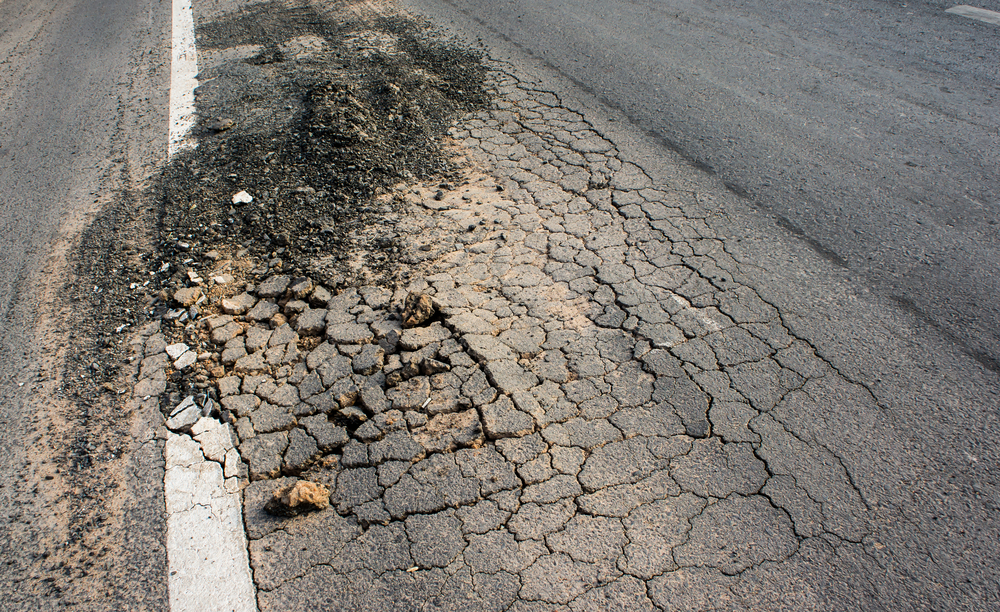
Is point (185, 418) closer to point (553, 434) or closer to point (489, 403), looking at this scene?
point (489, 403)

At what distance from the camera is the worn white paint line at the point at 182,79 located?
591cm

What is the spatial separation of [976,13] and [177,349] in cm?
979

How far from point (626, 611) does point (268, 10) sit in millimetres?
9493

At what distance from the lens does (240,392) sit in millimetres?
3283

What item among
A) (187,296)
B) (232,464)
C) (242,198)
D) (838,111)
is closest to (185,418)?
(232,464)

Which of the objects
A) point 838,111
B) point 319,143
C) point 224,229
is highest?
point 838,111

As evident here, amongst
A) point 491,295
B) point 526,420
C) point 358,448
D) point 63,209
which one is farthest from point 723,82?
point 63,209

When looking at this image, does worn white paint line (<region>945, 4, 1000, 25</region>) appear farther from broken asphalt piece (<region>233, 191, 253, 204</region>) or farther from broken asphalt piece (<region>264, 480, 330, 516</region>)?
broken asphalt piece (<region>264, 480, 330, 516</region>)

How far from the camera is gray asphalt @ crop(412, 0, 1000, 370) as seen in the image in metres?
4.01

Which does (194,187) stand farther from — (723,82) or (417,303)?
(723,82)

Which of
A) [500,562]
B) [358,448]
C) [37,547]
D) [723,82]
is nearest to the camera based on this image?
[500,562]

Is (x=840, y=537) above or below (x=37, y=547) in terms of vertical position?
above

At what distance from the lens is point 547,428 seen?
2984 mm

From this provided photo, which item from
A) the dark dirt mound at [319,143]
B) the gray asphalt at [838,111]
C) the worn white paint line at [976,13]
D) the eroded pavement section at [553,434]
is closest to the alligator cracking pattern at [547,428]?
the eroded pavement section at [553,434]
